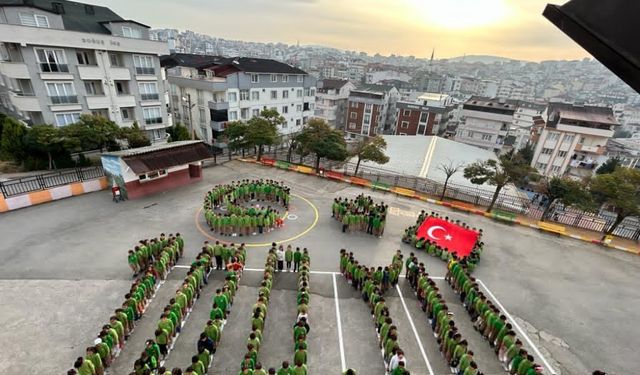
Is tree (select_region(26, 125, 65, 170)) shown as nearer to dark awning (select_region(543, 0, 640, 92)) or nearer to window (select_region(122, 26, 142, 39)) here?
window (select_region(122, 26, 142, 39))

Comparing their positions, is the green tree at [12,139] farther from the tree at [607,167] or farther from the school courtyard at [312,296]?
the tree at [607,167]

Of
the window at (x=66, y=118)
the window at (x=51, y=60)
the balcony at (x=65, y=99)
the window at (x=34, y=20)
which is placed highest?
the window at (x=34, y=20)

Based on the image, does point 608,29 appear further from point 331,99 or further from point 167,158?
point 331,99

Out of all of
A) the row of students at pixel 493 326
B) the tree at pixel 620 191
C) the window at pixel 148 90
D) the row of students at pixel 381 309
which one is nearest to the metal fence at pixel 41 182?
A: the window at pixel 148 90

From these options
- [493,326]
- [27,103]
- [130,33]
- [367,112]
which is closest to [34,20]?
[27,103]

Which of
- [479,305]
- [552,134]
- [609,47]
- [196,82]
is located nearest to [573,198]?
[479,305]

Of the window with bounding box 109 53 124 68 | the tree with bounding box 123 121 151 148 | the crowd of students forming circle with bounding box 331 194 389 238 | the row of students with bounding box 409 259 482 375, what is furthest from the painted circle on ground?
the window with bounding box 109 53 124 68
